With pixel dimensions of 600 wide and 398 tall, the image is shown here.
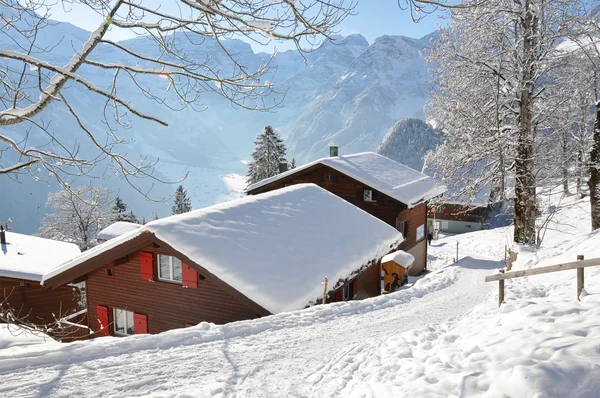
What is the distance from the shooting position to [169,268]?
12.8m

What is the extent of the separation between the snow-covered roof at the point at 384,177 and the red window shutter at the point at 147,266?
499 inches

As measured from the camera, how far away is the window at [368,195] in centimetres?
2350

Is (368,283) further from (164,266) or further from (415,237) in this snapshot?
(415,237)

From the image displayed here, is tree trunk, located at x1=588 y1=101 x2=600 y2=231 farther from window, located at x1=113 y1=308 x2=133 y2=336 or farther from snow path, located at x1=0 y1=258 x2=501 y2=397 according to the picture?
window, located at x1=113 y1=308 x2=133 y2=336

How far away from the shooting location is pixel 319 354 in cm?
676

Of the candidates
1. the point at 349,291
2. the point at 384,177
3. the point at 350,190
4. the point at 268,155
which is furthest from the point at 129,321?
the point at 268,155

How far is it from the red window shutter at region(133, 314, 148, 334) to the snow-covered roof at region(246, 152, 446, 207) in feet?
42.3

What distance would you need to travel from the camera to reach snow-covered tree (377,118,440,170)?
11150 cm

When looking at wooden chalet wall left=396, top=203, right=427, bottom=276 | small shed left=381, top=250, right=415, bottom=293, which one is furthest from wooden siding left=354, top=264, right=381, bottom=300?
wooden chalet wall left=396, top=203, right=427, bottom=276

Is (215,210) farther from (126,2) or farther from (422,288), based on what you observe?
(126,2)

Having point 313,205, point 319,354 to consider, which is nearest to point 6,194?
point 313,205

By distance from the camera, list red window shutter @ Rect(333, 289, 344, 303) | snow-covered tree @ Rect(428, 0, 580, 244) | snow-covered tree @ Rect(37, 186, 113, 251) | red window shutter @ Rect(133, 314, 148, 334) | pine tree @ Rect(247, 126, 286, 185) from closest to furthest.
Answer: snow-covered tree @ Rect(428, 0, 580, 244)
red window shutter @ Rect(133, 314, 148, 334)
red window shutter @ Rect(333, 289, 344, 303)
snow-covered tree @ Rect(37, 186, 113, 251)
pine tree @ Rect(247, 126, 286, 185)

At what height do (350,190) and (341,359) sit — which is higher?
(350,190)

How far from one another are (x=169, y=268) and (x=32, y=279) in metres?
11.7
